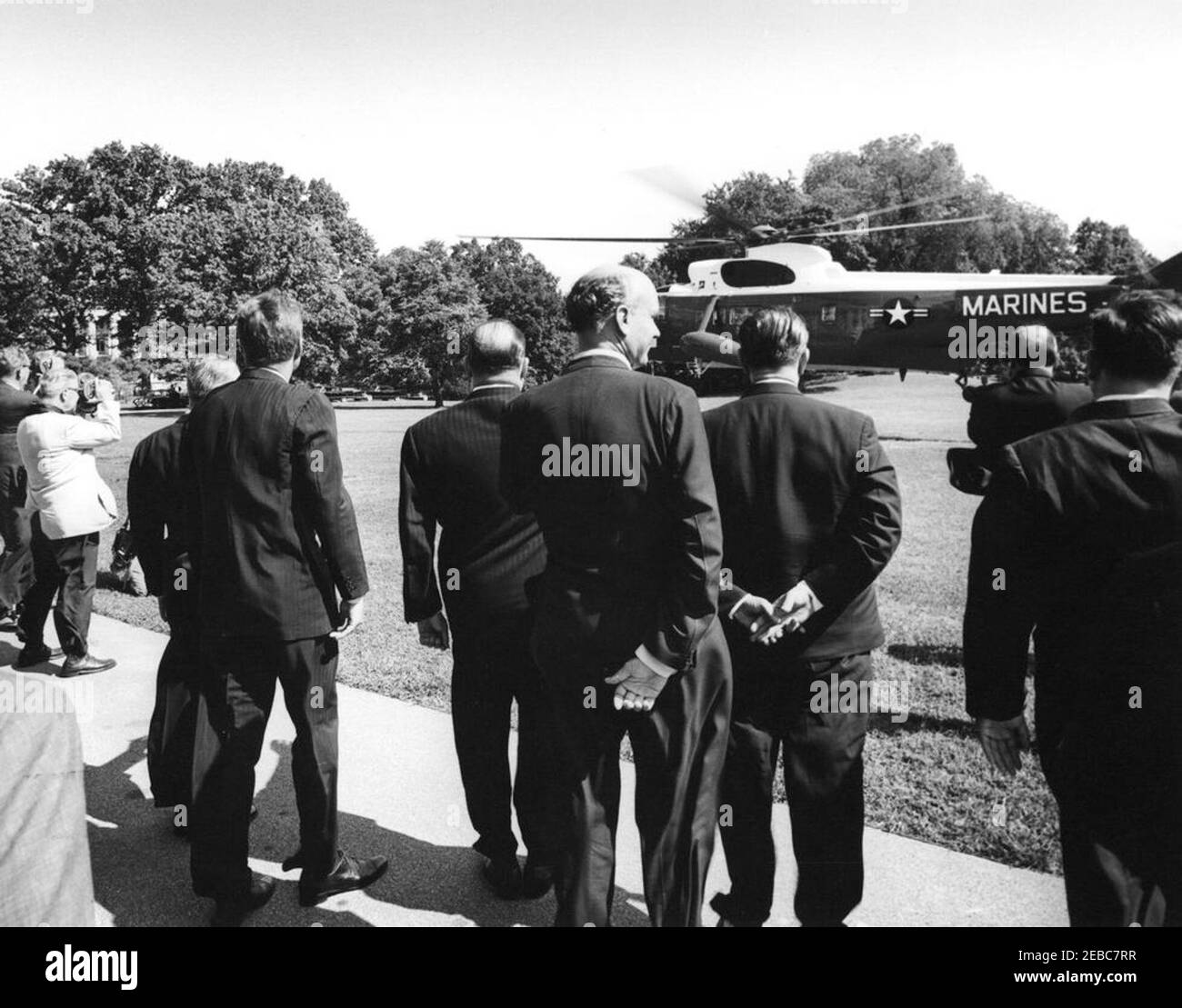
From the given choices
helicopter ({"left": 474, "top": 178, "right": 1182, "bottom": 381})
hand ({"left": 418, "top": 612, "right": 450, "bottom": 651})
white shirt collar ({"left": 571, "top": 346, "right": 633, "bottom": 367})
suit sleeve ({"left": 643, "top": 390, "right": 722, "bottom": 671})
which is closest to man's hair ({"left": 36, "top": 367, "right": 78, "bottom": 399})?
hand ({"left": 418, "top": 612, "right": 450, "bottom": 651})

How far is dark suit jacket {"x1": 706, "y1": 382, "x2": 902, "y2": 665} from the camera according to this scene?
2770mm

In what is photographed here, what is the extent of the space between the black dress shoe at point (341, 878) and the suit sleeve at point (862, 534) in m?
2.10

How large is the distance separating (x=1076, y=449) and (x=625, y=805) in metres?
2.62

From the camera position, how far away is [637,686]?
246 cm

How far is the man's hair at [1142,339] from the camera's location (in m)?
2.31

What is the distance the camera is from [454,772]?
4.42 meters

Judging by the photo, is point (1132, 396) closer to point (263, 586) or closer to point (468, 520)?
point (468, 520)

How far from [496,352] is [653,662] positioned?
154 cm

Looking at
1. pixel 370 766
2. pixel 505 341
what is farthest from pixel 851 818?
pixel 370 766

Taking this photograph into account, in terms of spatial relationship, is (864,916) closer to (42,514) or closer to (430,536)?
(430,536)

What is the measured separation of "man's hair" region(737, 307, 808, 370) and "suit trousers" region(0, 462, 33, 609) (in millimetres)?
6703

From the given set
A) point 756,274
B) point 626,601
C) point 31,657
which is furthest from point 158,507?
point 756,274

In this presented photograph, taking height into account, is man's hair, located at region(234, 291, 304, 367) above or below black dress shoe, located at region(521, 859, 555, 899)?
above

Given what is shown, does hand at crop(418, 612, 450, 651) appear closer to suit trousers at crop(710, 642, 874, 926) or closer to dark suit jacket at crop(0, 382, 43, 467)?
suit trousers at crop(710, 642, 874, 926)
